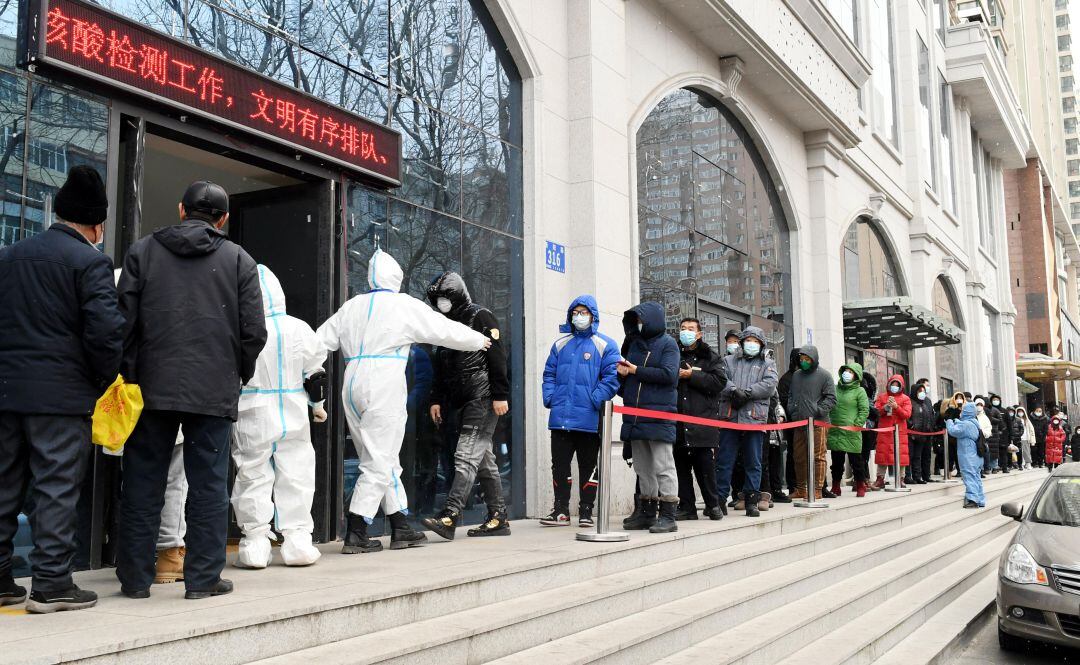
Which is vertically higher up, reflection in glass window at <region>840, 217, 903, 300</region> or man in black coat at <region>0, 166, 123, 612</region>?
reflection in glass window at <region>840, 217, 903, 300</region>

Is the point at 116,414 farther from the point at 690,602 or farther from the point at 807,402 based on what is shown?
the point at 807,402

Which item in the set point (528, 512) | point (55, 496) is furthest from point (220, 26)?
point (528, 512)

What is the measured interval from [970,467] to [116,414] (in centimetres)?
1288

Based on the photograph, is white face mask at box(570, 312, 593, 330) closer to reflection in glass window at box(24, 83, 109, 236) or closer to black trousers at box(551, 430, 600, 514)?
black trousers at box(551, 430, 600, 514)

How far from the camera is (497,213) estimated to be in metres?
9.70

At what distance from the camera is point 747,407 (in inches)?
403

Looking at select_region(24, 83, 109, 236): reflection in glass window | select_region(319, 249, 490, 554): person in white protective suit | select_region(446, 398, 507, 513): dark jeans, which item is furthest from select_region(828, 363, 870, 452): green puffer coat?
select_region(24, 83, 109, 236): reflection in glass window

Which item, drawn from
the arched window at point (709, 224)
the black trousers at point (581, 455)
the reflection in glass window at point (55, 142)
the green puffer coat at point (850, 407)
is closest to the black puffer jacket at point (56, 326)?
the reflection in glass window at point (55, 142)

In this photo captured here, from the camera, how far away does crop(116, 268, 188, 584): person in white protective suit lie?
509 centimetres

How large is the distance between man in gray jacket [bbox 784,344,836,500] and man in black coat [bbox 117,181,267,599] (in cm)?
847

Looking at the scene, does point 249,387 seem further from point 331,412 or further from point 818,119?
point 818,119

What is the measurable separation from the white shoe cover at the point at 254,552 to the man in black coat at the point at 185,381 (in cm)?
96

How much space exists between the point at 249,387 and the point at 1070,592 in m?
5.43

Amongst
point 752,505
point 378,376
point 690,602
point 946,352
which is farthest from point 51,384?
point 946,352
